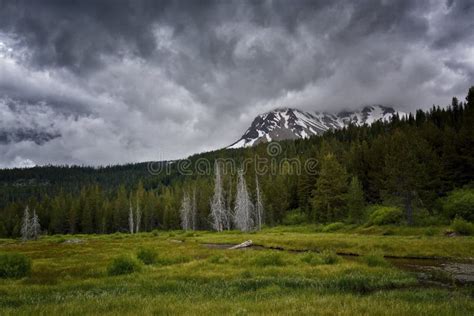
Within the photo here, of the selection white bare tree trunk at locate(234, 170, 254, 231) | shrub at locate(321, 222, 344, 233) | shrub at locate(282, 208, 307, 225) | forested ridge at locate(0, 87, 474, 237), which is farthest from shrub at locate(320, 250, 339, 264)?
shrub at locate(282, 208, 307, 225)

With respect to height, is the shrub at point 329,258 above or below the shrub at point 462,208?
below

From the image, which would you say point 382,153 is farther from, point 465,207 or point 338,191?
point 465,207

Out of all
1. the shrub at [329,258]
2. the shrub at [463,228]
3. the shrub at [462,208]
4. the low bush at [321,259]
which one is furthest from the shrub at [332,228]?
the shrub at [329,258]

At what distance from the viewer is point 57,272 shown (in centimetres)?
2584

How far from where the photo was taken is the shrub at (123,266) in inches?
920

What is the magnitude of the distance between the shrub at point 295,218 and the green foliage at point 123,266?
6638 centimetres

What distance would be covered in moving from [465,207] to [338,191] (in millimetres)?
27597

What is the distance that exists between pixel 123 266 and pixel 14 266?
7921 millimetres

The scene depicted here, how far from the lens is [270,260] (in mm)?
26344

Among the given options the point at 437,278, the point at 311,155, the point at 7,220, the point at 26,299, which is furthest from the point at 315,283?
the point at 7,220

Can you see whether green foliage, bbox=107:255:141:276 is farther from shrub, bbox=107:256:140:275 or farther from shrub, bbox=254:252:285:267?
shrub, bbox=254:252:285:267

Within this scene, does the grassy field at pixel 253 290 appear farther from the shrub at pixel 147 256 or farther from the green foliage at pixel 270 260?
the shrub at pixel 147 256

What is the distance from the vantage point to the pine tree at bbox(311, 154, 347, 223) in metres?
75.7

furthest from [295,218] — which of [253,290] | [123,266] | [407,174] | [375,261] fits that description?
[253,290]
